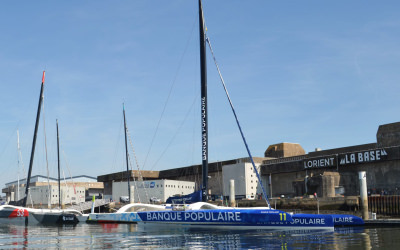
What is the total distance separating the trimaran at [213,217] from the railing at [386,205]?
589 centimetres

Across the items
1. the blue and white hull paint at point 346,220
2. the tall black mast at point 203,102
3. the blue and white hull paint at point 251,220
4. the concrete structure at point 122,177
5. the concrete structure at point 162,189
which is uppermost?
the tall black mast at point 203,102

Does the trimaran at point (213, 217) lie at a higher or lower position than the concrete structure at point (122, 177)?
lower

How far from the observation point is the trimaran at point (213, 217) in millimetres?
27609

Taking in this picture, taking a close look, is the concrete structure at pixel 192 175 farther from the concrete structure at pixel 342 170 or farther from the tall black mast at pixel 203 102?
the tall black mast at pixel 203 102

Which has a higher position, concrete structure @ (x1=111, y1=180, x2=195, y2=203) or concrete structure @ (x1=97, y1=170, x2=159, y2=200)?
concrete structure @ (x1=97, y1=170, x2=159, y2=200)

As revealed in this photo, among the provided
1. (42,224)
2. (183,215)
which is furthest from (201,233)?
(42,224)

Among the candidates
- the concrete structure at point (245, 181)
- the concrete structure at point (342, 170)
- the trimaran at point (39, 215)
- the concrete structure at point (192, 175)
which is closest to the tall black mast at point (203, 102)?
the trimaran at point (39, 215)

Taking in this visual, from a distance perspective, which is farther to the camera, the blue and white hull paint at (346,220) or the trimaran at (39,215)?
the trimaran at (39,215)

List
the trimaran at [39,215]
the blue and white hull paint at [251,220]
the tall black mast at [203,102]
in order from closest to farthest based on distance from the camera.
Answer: the blue and white hull paint at [251,220] < the tall black mast at [203,102] < the trimaran at [39,215]

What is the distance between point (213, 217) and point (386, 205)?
54.2 ft

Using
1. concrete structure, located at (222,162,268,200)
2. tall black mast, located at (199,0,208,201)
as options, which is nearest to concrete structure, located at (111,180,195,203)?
concrete structure, located at (222,162,268,200)

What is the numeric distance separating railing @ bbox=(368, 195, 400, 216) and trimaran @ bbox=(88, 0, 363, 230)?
5891 mm

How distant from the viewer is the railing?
35.6m

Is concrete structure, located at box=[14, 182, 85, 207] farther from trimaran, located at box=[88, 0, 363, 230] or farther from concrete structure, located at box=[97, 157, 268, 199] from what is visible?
trimaran, located at box=[88, 0, 363, 230]
